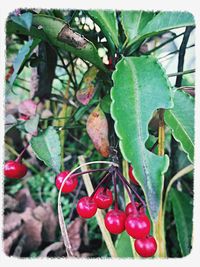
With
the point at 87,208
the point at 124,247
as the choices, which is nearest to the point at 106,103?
the point at 87,208

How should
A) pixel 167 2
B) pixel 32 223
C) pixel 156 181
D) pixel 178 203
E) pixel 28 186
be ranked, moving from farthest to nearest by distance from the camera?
pixel 28 186 < pixel 32 223 < pixel 178 203 < pixel 167 2 < pixel 156 181

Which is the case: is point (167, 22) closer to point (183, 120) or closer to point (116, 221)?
point (183, 120)

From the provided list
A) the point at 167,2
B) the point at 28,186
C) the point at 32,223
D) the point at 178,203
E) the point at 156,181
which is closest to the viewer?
the point at 156,181

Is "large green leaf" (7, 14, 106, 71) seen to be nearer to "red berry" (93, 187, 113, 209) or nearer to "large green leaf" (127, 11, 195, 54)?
"large green leaf" (127, 11, 195, 54)

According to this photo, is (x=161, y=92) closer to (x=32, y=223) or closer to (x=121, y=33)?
(x=121, y=33)

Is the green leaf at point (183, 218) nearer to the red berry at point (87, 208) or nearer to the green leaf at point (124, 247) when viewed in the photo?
the green leaf at point (124, 247)

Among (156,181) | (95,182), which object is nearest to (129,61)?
(156,181)

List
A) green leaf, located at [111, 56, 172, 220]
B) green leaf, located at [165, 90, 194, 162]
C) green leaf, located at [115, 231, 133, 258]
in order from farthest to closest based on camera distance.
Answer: green leaf, located at [115, 231, 133, 258], green leaf, located at [165, 90, 194, 162], green leaf, located at [111, 56, 172, 220]

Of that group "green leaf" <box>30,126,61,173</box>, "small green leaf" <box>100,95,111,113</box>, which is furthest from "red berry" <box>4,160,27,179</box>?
"small green leaf" <box>100,95,111,113</box>
